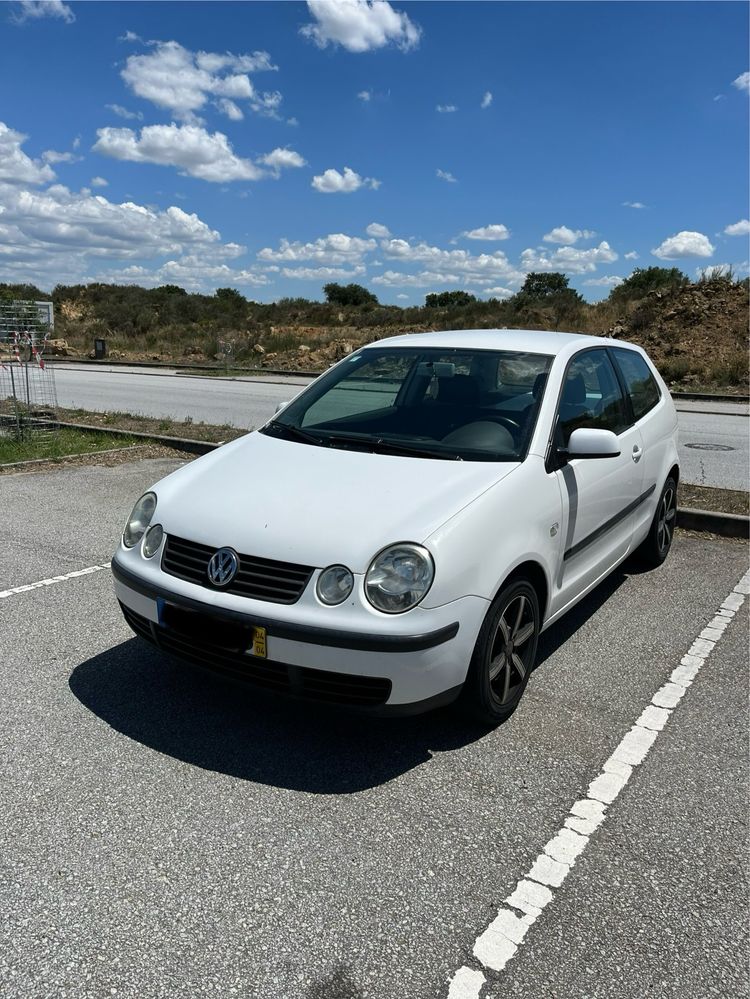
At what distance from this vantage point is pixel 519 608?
3.42 m

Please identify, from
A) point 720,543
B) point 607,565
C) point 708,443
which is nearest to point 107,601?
point 607,565

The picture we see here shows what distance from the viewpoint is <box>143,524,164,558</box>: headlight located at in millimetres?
3391

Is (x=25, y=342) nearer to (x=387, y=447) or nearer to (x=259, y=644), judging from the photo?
(x=387, y=447)

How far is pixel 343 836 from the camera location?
8.92ft

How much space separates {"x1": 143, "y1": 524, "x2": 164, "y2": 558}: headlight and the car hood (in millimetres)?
41

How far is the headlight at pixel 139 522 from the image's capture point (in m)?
3.54

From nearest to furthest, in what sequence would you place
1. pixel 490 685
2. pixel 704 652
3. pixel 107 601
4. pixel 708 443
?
pixel 490 685 → pixel 704 652 → pixel 107 601 → pixel 708 443

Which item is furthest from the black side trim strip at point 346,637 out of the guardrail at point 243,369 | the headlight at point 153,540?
the guardrail at point 243,369

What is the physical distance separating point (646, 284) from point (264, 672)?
4491cm

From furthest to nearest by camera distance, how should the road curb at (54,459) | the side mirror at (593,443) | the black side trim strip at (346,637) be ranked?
the road curb at (54,459), the side mirror at (593,443), the black side trim strip at (346,637)

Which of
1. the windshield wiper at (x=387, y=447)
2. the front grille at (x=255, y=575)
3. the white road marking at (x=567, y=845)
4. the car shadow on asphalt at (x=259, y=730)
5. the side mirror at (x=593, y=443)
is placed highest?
the side mirror at (x=593, y=443)

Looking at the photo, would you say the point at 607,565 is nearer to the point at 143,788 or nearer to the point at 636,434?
the point at 636,434

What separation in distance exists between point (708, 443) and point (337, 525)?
9888mm

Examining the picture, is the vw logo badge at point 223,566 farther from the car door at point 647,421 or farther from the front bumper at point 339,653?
the car door at point 647,421
